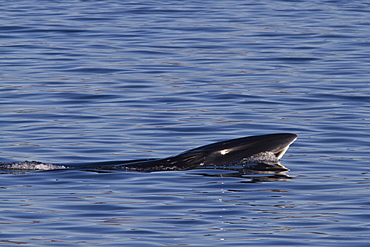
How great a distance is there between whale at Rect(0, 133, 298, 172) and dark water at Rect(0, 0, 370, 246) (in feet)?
1.07

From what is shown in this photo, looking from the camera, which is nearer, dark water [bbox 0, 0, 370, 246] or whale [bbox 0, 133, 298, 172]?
dark water [bbox 0, 0, 370, 246]

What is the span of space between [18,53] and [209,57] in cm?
530

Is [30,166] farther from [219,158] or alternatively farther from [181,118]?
[181,118]

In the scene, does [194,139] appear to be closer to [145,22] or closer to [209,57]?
[209,57]

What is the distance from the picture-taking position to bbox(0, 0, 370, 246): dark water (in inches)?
409

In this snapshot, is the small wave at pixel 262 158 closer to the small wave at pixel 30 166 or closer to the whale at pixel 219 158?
the whale at pixel 219 158

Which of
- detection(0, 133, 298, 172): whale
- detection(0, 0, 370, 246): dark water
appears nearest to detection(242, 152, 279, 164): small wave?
detection(0, 133, 298, 172): whale

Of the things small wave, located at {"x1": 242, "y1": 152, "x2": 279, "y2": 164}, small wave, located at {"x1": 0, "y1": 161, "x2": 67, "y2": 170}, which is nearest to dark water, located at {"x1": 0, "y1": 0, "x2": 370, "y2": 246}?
small wave, located at {"x1": 0, "y1": 161, "x2": 67, "y2": 170}

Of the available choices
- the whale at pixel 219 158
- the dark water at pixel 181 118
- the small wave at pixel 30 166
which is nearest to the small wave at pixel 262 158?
the whale at pixel 219 158

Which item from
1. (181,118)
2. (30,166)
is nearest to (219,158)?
(30,166)

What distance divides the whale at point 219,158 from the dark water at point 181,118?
33 cm

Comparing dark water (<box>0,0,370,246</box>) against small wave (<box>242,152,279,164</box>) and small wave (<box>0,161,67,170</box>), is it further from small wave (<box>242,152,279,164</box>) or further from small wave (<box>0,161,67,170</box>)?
small wave (<box>242,152,279,164</box>)

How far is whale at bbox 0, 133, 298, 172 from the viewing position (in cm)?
1345

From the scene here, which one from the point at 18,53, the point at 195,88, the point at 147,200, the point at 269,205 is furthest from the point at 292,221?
the point at 18,53
